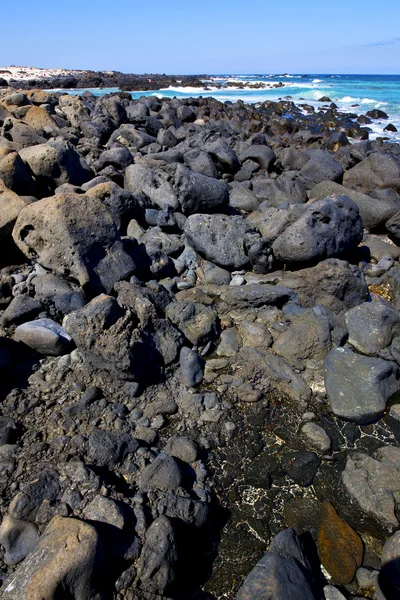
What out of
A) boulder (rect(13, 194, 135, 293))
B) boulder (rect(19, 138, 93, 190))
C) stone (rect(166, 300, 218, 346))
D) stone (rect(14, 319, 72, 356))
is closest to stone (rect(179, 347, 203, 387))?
stone (rect(166, 300, 218, 346))

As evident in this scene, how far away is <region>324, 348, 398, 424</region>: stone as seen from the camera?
3898 millimetres

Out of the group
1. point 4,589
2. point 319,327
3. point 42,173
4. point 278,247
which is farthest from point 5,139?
point 4,589

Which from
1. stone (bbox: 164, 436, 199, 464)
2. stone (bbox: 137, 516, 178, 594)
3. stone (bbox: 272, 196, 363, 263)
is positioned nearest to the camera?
stone (bbox: 137, 516, 178, 594)

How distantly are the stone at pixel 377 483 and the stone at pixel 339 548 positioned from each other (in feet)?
0.85

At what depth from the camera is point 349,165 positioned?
11961 millimetres

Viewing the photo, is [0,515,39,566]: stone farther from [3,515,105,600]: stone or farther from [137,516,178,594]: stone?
[137,516,178,594]: stone

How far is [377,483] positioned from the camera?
3211mm

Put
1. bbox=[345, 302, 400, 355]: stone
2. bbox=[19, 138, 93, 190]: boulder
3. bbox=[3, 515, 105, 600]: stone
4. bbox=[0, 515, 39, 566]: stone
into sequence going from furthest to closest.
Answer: bbox=[19, 138, 93, 190]: boulder < bbox=[345, 302, 400, 355]: stone < bbox=[0, 515, 39, 566]: stone < bbox=[3, 515, 105, 600]: stone

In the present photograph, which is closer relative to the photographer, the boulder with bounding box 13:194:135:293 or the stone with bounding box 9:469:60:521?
the stone with bounding box 9:469:60:521

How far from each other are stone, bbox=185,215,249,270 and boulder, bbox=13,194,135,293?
1295 mm

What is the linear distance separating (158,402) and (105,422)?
523 mm

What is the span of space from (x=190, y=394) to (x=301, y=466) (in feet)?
3.99

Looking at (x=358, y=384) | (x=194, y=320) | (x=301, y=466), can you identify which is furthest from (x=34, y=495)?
(x=358, y=384)

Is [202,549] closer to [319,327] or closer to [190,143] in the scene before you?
[319,327]
